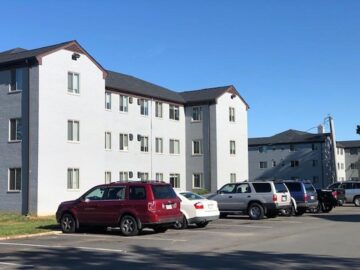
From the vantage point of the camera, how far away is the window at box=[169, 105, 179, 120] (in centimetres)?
4947

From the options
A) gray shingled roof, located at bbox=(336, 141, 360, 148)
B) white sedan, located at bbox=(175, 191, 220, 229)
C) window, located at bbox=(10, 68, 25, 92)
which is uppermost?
gray shingled roof, located at bbox=(336, 141, 360, 148)

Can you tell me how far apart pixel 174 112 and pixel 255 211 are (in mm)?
24630

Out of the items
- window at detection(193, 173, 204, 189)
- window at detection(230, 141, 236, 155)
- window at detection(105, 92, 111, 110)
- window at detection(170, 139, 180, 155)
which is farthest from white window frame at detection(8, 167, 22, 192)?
window at detection(230, 141, 236, 155)

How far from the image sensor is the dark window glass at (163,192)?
18.4m

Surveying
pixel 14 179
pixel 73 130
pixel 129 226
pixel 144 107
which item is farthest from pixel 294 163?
pixel 129 226

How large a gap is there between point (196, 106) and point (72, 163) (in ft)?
62.6

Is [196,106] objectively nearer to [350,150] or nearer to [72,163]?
[72,163]

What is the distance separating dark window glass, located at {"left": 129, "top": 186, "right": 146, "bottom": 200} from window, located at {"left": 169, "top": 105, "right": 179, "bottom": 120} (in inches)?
1219

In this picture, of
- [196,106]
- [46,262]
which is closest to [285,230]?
[46,262]

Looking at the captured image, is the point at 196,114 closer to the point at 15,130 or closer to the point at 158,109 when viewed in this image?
the point at 158,109

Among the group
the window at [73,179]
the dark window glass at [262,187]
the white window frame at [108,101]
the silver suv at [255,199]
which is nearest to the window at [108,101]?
the white window frame at [108,101]

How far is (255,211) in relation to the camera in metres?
26.3

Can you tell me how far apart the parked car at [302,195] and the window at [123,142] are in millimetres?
17200

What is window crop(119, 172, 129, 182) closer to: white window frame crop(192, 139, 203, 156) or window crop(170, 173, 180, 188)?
window crop(170, 173, 180, 188)
